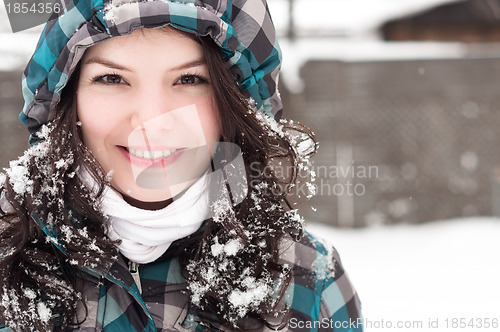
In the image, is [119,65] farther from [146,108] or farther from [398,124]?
[398,124]

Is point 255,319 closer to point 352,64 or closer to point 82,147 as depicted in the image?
point 82,147

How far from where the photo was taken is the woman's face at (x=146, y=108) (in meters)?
1.19

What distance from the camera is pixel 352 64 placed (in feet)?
18.9

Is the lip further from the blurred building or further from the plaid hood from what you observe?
the blurred building

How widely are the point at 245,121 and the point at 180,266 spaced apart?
46 cm

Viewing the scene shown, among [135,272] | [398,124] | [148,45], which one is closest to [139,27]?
[148,45]

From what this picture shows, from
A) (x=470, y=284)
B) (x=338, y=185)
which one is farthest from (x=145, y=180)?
(x=338, y=185)

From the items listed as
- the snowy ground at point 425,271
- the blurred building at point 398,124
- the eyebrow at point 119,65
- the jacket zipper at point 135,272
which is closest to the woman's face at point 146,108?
the eyebrow at point 119,65

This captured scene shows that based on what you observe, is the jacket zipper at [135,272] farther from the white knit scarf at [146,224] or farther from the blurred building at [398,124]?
the blurred building at [398,124]

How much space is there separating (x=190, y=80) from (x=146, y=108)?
157 mm

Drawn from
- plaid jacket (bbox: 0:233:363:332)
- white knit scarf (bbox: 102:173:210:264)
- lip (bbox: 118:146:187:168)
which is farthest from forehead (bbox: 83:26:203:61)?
plaid jacket (bbox: 0:233:363:332)

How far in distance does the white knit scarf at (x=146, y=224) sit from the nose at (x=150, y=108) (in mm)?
213

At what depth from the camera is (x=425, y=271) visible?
4500mm

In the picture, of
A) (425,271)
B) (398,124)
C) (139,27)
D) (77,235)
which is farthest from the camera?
(398,124)
